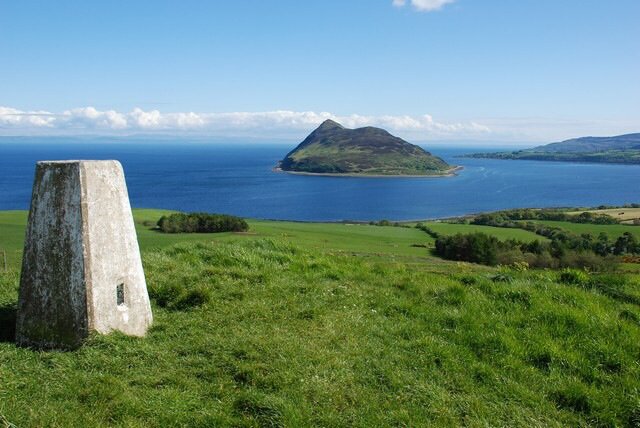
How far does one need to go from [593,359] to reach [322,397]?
4379 millimetres

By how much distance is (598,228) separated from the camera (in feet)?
301

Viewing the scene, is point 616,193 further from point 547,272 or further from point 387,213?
point 547,272

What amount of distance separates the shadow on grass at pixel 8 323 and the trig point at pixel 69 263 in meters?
0.41

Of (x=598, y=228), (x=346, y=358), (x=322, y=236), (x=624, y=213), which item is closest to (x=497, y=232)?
(x=598, y=228)

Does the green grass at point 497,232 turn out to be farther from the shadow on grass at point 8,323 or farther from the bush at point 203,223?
the shadow on grass at point 8,323

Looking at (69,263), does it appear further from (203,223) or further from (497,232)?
(497,232)

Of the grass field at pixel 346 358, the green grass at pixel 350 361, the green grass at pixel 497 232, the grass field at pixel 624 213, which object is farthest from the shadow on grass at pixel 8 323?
the grass field at pixel 624 213

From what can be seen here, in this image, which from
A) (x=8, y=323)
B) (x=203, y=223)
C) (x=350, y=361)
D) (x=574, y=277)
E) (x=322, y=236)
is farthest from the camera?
(x=203, y=223)

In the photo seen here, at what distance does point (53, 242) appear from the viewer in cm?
807

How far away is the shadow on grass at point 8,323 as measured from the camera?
840 centimetres

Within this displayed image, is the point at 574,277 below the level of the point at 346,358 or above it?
above

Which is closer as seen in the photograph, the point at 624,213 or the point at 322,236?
the point at 322,236

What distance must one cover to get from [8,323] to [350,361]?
6.26 m

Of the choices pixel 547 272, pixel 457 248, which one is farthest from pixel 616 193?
pixel 547 272
